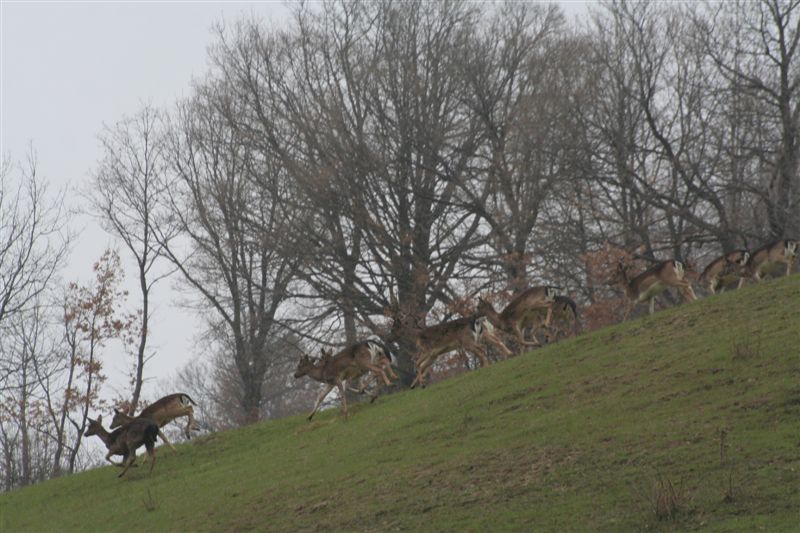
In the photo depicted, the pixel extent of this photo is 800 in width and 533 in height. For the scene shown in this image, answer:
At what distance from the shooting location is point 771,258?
2594cm

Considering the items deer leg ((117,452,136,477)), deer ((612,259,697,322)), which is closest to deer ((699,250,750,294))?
deer ((612,259,697,322))

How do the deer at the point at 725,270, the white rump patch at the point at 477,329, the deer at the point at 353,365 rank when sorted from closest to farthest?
1. the deer at the point at 353,365
2. the white rump patch at the point at 477,329
3. the deer at the point at 725,270

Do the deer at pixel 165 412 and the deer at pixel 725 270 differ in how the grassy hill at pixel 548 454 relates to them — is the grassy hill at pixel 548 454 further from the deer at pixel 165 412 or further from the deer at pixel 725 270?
the deer at pixel 725 270

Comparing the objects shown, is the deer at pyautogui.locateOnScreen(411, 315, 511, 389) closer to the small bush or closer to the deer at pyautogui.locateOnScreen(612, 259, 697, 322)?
the deer at pyautogui.locateOnScreen(612, 259, 697, 322)

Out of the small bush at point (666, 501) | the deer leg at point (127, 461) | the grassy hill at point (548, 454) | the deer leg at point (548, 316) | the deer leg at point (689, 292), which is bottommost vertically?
the small bush at point (666, 501)

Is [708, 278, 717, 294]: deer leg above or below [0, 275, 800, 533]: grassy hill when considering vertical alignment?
above

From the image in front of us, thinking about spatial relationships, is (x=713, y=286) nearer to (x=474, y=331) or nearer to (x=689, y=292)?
(x=689, y=292)

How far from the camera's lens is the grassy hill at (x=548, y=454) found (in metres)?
13.8

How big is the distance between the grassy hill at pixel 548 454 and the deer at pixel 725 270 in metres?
2.70

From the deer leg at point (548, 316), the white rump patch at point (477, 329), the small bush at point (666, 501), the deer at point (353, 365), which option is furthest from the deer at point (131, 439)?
the small bush at point (666, 501)

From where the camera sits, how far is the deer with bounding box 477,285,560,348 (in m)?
26.6

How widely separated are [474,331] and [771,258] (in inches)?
266

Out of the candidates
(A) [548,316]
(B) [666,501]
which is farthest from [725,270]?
(B) [666,501]

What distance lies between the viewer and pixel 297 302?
1802 inches
